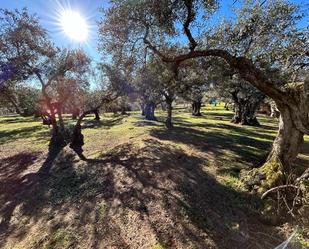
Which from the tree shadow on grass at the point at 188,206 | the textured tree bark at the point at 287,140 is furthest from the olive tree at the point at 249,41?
the tree shadow on grass at the point at 188,206

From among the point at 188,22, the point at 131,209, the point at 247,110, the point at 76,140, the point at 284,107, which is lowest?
the point at 131,209

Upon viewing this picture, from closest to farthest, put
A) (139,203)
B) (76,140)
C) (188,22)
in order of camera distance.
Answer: (139,203) < (188,22) < (76,140)

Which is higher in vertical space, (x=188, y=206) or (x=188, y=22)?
(x=188, y=22)

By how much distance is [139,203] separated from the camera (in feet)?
23.0

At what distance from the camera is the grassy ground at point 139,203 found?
18.3 feet

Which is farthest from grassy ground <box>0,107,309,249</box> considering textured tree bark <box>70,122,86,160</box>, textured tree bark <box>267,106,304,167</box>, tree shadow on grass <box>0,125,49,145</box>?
tree shadow on grass <box>0,125,49,145</box>

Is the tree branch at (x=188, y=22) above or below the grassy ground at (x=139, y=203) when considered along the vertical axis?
above

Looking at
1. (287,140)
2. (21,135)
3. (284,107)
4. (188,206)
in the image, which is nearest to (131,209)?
(188,206)

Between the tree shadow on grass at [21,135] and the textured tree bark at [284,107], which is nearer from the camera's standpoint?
the textured tree bark at [284,107]

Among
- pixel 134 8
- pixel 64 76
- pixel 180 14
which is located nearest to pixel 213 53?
pixel 180 14

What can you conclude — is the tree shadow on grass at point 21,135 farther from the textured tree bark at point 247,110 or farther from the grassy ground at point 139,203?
the textured tree bark at point 247,110

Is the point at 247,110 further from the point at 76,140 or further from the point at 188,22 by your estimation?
the point at 188,22

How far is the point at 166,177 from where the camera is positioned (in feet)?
28.2

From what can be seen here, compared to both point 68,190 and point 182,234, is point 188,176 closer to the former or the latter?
point 182,234
